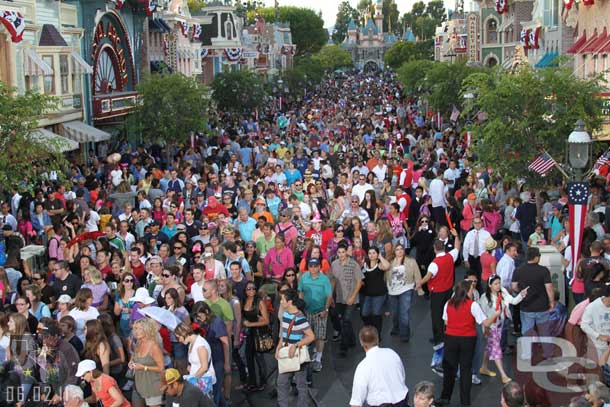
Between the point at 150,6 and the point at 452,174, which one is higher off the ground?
the point at 150,6

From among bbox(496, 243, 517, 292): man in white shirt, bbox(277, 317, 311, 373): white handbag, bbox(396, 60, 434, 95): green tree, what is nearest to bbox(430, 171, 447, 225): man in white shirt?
bbox(496, 243, 517, 292): man in white shirt

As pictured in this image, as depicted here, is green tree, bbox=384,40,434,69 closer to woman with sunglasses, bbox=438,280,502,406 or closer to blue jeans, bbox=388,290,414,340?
blue jeans, bbox=388,290,414,340

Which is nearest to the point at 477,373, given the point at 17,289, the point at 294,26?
the point at 17,289

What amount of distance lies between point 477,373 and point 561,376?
166cm

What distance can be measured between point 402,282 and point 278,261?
5.65ft

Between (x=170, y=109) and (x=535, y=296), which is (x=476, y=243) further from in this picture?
(x=170, y=109)

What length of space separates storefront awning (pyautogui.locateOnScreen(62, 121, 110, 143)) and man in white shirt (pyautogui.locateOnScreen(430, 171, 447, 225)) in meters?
14.7

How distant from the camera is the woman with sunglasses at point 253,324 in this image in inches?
429

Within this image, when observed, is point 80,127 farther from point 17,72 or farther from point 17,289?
point 17,289

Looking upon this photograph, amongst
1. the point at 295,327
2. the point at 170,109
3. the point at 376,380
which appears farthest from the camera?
the point at 170,109

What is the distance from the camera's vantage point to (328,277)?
12.3 metres

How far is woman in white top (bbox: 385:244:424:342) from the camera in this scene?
503 inches

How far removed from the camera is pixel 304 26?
13062 centimetres

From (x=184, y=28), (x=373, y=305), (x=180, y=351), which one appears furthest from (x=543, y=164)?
(x=184, y=28)
